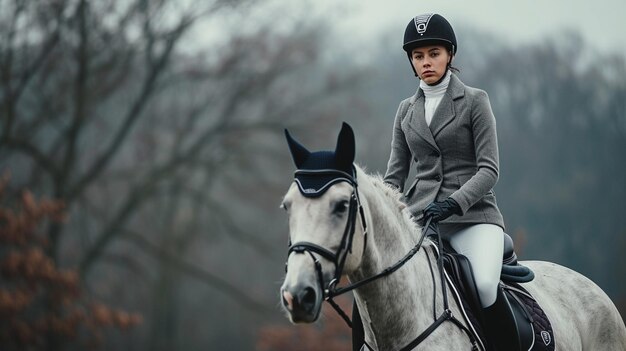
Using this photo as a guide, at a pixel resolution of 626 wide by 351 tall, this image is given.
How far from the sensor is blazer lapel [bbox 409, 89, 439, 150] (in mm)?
4750

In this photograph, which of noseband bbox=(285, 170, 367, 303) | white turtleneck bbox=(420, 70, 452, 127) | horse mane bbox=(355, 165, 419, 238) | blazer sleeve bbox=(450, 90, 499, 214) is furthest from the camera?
white turtleneck bbox=(420, 70, 452, 127)

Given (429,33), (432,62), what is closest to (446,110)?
(432,62)

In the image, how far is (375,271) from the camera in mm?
4195

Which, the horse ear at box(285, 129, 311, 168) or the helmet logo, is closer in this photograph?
the horse ear at box(285, 129, 311, 168)

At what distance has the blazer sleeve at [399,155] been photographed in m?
5.03

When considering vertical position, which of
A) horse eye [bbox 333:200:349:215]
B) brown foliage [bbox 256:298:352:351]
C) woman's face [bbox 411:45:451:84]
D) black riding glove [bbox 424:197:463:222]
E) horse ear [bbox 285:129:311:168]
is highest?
woman's face [bbox 411:45:451:84]

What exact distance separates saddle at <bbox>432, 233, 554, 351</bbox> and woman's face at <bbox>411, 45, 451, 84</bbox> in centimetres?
100

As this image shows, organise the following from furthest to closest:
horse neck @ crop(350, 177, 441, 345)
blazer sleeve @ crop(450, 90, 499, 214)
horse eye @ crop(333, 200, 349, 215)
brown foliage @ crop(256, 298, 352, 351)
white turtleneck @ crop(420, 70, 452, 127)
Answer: brown foliage @ crop(256, 298, 352, 351) < white turtleneck @ crop(420, 70, 452, 127) < blazer sleeve @ crop(450, 90, 499, 214) < horse neck @ crop(350, 177, 441, 345) < horse eye @ crop(333, 200, 349, 215)

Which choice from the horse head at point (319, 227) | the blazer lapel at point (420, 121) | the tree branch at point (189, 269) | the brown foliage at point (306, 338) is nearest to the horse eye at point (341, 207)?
the horse head at point (319, 227)

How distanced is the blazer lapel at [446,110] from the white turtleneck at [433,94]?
40 mm

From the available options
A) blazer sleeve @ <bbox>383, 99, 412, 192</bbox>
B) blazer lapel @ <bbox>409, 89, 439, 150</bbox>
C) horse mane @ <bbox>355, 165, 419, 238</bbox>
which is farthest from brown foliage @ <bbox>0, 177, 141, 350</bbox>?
horse mane @ <bbox>355, 165, 419, 238</bbox>

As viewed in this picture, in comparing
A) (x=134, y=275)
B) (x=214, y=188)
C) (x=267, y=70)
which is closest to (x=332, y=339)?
(x=134, y=275)

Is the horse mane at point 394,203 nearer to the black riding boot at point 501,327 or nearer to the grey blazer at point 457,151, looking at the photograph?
the grey blazer at point 457,151

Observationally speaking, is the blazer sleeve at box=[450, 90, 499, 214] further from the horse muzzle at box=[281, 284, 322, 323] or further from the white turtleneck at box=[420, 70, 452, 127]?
the horse muzzle at box=[281, 284, 322, 323]
